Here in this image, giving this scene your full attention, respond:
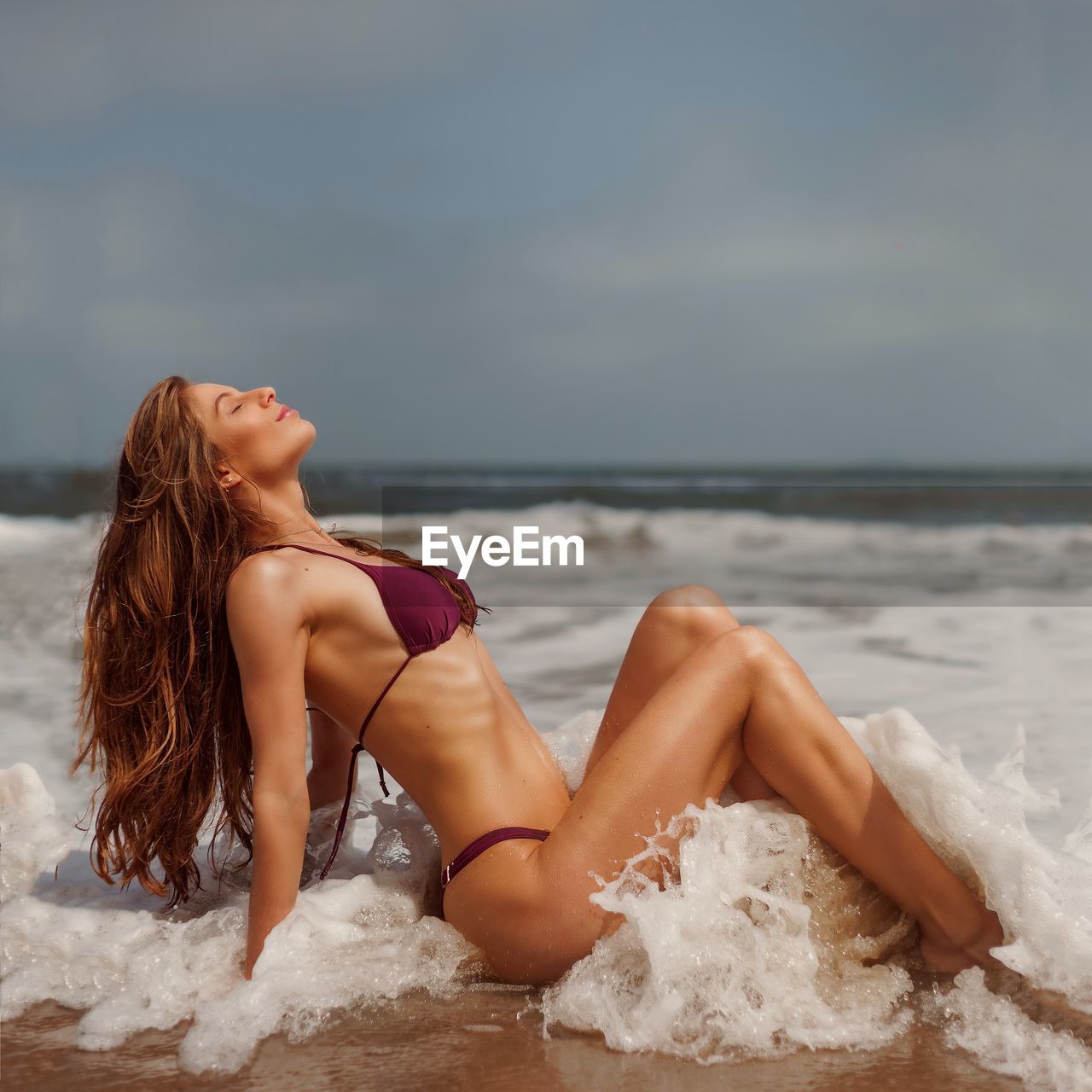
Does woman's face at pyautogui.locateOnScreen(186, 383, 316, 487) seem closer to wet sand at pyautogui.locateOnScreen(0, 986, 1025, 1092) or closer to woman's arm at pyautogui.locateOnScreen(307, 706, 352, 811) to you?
woman's arm at pyautogui.locateOnScreen(307, 706, 352, 811)

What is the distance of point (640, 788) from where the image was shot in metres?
2.40

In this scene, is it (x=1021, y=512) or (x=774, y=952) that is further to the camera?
(x=1021, y=512)

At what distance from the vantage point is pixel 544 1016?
2.33 metres

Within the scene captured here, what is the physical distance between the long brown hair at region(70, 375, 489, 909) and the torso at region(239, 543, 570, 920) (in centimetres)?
23

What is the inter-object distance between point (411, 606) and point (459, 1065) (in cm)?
92

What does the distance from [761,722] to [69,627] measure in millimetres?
6478

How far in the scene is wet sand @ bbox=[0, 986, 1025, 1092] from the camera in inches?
81.4

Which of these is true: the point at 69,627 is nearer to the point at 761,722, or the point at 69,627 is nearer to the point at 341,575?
the point at 341,575

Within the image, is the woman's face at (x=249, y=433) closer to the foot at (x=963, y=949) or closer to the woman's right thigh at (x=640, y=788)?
the woman's right thigh at (x=640, y=788)

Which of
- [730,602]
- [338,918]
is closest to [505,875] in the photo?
[338,918]

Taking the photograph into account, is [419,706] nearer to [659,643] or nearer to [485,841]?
[485,841]

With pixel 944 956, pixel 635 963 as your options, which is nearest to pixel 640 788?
pixel 635 963

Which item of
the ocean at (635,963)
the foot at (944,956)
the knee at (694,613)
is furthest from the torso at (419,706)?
the foot at (944,956)

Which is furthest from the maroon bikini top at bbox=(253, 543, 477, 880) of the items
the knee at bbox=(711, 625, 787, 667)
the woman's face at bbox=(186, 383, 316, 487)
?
the knee at bbox=(711, 625, 787, 667)
